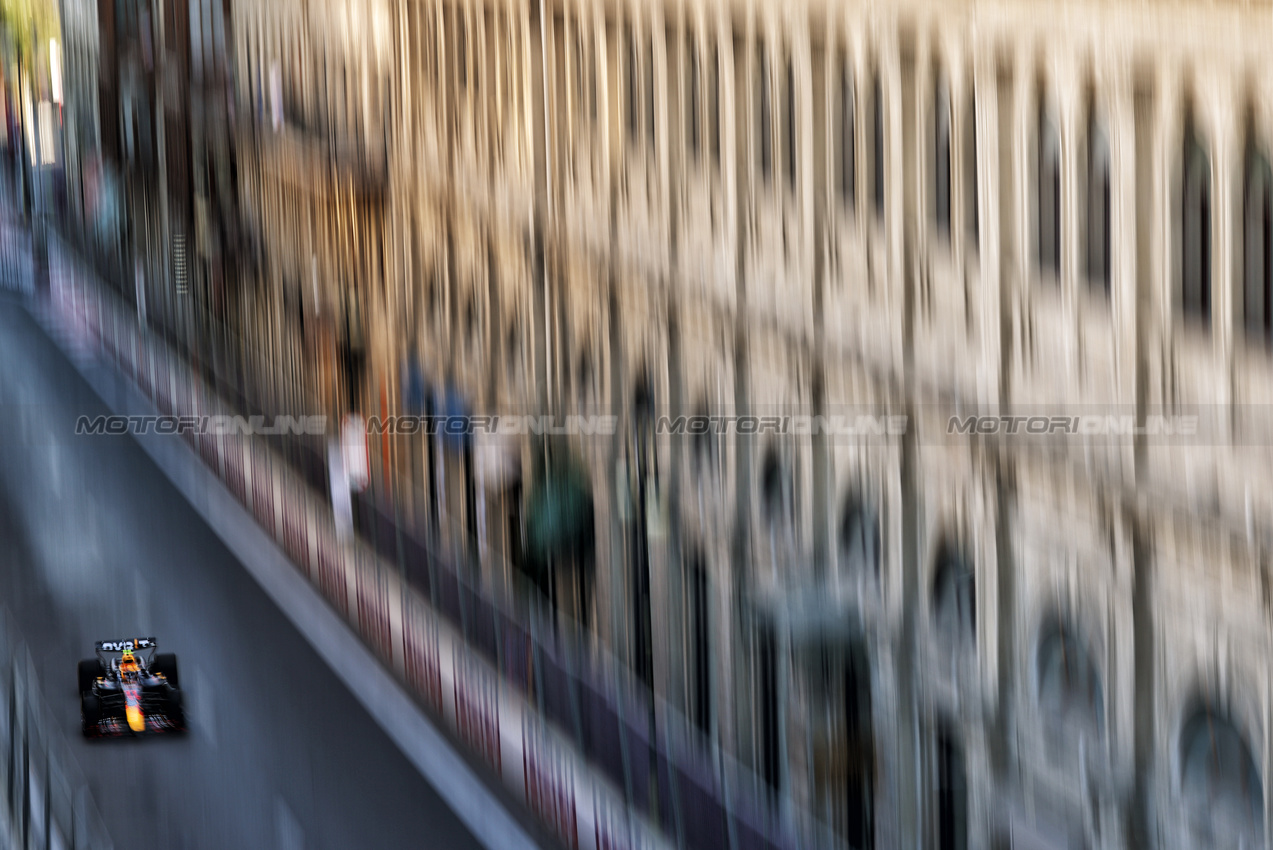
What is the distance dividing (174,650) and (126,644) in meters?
0.34

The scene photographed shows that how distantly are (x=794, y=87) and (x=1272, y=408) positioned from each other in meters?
3.69

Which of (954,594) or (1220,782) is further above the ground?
(954,594)

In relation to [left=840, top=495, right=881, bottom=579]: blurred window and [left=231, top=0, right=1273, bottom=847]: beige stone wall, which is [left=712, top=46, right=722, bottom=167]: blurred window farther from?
[left=840, top=495, right=881, bottom=579]: blurred window

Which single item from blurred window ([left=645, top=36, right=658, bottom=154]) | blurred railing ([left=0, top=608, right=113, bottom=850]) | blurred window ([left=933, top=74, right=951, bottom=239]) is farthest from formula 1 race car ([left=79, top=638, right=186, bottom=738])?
blurred window ([left=933, top=74, right=951, bottom=239])

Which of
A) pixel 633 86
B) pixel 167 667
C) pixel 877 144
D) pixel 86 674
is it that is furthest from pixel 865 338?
pixel 167 667

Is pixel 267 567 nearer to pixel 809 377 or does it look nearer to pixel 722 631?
pixel 722 631

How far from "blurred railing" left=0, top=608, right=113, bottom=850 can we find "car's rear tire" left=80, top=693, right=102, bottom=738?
0.53ft

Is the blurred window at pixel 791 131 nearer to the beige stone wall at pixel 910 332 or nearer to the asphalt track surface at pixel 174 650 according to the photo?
the beige stone wall at pixel 910 332

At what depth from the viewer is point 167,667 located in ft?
40.8

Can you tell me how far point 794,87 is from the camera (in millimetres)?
9773

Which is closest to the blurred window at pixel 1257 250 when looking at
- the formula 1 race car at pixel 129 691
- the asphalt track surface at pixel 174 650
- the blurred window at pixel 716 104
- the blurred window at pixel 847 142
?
the blurred window at pixel 847 142

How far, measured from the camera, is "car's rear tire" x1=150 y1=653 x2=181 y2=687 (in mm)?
12289

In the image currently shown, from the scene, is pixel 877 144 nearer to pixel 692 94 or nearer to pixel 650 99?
pixel 692 94

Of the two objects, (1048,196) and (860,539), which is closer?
(1048,196)
